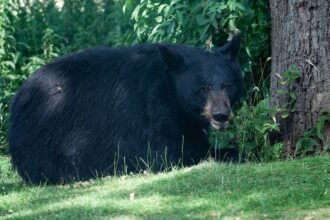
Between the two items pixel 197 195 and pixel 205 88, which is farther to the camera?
pixel 205 88

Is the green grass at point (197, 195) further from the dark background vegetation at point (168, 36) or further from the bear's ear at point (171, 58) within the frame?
the bear's ear at point (171, 58)

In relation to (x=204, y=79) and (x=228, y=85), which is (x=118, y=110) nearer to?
(x=204, y=79)

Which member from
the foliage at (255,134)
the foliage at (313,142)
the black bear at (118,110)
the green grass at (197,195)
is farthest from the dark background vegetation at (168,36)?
the green grass at (197,195)

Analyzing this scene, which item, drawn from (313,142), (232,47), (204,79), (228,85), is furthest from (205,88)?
(313,142)

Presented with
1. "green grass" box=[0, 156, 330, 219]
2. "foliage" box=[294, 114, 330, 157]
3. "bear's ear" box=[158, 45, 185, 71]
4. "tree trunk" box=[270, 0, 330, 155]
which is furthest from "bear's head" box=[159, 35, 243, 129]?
"foliage" box=[294, 114, 330, 157]

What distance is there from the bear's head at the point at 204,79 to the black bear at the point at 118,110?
1 centimetres

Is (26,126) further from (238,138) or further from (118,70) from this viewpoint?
(238,138)

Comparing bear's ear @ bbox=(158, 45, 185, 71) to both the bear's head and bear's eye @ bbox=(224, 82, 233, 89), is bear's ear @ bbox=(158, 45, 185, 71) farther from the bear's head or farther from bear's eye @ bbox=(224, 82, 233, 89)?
bear's eye @ bbox=(224, 82, 233, 89)

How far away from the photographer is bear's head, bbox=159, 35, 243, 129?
9.45m

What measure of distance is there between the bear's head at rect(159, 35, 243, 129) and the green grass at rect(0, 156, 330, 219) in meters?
0.66

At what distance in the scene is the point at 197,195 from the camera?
25.4ft

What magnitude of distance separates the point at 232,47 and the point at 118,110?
139cm

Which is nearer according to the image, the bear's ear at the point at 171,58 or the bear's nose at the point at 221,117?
the bear's nose at the point at 221,117

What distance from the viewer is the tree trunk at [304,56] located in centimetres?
922
